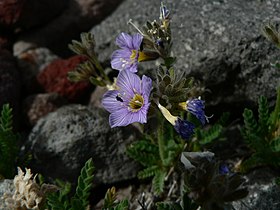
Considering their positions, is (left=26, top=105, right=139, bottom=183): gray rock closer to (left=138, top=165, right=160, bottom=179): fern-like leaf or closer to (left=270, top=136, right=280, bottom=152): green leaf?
(left=138, top=165, right=160, bottom=179): fern-like leaf

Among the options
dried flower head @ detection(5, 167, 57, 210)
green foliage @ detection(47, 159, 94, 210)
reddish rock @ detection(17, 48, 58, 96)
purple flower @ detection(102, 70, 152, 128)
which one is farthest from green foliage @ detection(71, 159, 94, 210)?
reddish rock @ detection(17, 48, 58, 96)

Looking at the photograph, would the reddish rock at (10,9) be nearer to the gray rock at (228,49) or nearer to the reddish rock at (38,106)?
the reddish rock at (38,106)

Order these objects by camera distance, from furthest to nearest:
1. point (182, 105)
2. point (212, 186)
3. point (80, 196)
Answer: point (80, 196)
point (182, 105)
point (212, 186)

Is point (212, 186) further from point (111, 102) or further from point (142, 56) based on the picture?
point (142, 56)

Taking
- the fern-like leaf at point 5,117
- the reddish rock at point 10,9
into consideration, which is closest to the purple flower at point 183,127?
the fern-like leaf at point 5,117

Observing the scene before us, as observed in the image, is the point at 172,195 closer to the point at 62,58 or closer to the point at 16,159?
the point at 16,159

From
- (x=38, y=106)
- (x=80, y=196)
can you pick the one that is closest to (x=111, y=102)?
(x=80, y=196)

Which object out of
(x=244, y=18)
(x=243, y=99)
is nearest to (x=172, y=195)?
Result: (x=243, y=99)
